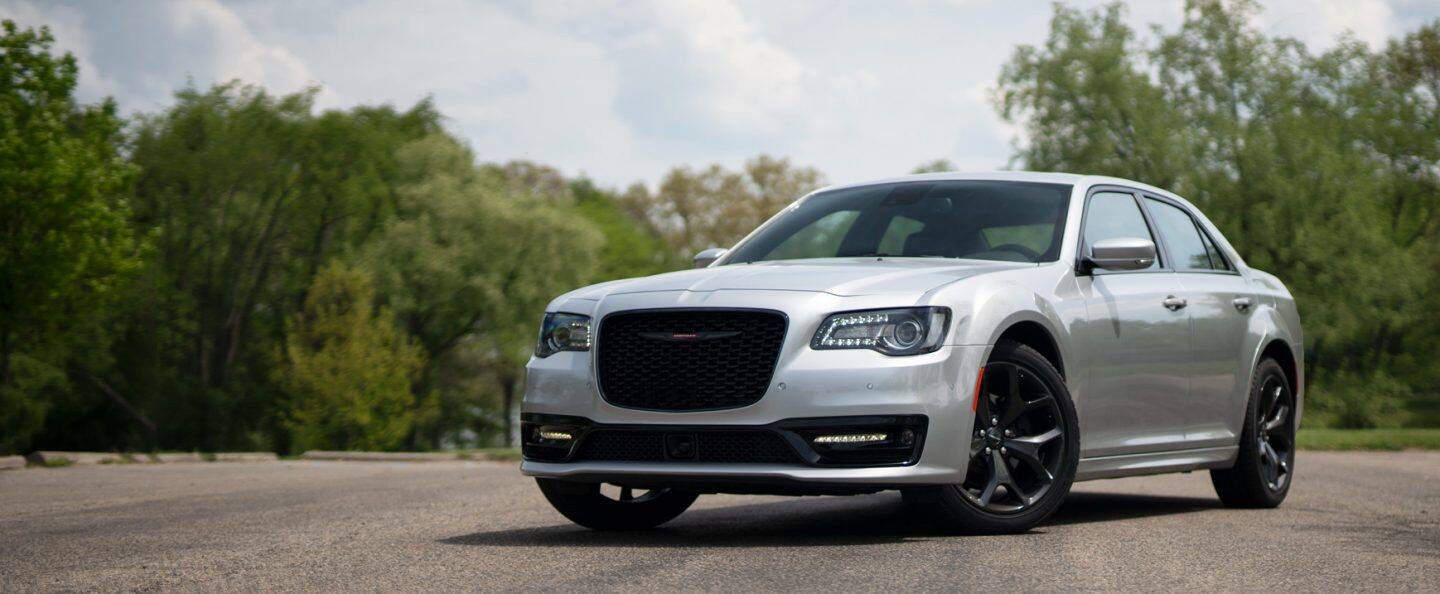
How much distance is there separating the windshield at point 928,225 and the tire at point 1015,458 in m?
0.77

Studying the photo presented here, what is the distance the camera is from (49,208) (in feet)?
113

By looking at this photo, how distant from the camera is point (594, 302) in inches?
275

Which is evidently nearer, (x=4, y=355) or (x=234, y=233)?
(x=4, y=355)

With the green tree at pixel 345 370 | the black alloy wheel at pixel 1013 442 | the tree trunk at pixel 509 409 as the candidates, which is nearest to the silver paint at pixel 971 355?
the black alloy wheel at pixel 1013 442

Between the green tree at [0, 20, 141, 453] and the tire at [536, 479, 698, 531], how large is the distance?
2927 centimetres

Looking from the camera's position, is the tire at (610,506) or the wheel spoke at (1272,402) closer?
the tire at (610,506)

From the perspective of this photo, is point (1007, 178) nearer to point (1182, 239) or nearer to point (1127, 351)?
point (1127, 351)

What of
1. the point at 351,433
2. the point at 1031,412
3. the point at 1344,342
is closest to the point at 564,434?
the point at 1031,412

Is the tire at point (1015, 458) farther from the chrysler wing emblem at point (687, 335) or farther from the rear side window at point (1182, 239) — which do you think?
the rear side window at point (1182, 239)

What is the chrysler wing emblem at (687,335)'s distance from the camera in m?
6.49

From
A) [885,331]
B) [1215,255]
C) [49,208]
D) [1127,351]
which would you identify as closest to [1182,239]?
[1215,255]

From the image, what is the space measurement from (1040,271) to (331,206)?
50.2 metres

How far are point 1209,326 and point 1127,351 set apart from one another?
1.03 m

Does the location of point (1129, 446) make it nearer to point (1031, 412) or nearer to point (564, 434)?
point (1031, 412)
